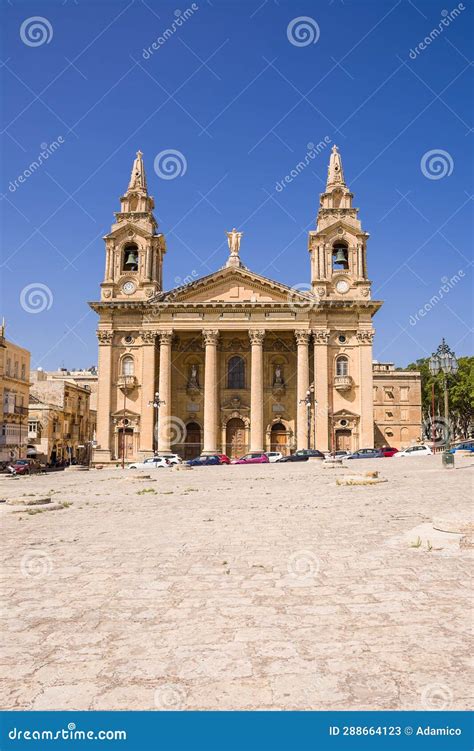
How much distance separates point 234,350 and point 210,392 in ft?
17.3

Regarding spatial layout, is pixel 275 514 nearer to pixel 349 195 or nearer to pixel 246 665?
pixel 246 665

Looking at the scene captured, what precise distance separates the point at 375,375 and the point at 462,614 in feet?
202

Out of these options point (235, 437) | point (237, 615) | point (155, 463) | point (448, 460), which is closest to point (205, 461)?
point (155, 463)

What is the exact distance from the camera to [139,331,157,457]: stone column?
150 feet

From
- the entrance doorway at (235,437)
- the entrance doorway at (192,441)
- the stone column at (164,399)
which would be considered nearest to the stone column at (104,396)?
the stone column at (164,399)

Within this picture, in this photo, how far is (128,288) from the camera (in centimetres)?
4850

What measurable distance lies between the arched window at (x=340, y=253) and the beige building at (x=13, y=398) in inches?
1096

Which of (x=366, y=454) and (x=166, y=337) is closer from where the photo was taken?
(x=366, y=454)

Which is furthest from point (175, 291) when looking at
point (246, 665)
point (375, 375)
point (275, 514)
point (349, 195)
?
point (246, 665)

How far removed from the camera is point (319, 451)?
43.7 metres

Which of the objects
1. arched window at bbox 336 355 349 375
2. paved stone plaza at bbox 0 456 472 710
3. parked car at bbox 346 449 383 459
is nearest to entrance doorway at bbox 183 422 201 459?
arched window at bbox 336 355 349 375

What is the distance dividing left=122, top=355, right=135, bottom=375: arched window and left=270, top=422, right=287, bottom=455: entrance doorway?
1259 centimetres

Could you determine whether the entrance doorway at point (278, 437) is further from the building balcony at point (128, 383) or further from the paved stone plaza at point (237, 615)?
the paved stone plaza at point (237, 615)

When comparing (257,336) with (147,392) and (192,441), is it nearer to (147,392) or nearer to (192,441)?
(147,392)
